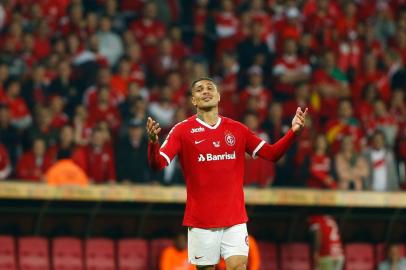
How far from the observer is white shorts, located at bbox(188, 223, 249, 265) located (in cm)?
927

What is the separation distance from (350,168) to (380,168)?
0.50 meters

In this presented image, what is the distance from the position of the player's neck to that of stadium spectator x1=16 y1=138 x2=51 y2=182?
5.54 metres

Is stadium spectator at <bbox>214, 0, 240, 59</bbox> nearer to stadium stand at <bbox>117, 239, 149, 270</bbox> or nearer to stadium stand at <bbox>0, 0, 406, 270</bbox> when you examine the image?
stadium stand at <bbox>0, 0, 406, 270</bbox>

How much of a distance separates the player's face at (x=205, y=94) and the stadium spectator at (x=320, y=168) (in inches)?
264

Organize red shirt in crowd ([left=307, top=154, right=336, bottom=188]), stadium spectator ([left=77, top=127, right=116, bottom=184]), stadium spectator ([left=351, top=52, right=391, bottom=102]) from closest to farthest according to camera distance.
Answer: stadium spectator ([left=77, top=127, right=116, bottom=184]) < red shirt in crowd ([left=307, top=154, right=336, bottom=188]) < stadium spectator ([left=351, top=52, right=391, bottom=102])

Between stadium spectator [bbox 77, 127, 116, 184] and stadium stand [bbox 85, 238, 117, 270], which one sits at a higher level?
stadium spectator [bbox 77, 127, 116, 184]

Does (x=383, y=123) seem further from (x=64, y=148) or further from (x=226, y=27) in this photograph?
(x=64, y=148)

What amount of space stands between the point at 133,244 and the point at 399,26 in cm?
716

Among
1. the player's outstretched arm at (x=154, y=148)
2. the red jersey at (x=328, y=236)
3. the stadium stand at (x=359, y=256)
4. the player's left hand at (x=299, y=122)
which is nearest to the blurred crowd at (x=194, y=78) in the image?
the red jersey at (x=328, y=236)

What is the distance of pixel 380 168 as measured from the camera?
53.6 ft

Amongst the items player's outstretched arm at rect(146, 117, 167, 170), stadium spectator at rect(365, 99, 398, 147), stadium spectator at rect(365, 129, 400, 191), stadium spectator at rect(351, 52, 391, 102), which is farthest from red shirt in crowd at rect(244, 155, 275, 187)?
player's outstretched arm at rect(146, 117, 167, 170)

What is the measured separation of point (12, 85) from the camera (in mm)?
15586

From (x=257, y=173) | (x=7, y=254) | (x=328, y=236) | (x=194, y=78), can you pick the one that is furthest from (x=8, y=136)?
(x=328, y=236)

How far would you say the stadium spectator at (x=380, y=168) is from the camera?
16.3 meters
